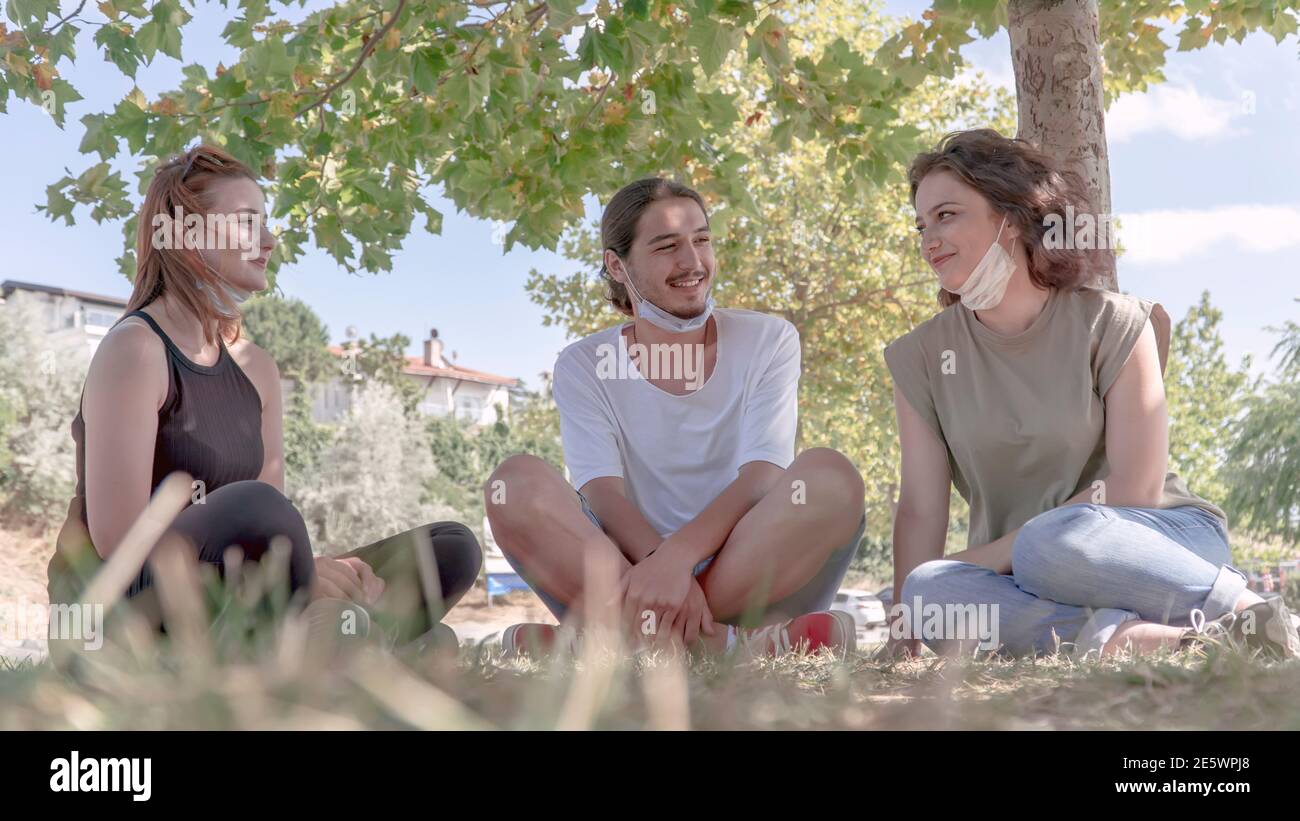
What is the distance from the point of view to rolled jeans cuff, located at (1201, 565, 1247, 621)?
140 inches

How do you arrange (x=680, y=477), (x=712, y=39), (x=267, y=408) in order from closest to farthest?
(x=267, y=408) → (x=680, y=477) → (x=712, y=39)

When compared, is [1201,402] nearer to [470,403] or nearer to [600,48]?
[600,48]

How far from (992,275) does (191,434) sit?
2825 mm

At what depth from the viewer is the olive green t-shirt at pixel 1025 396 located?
4.00 metres

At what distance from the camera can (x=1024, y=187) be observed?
4.18 m

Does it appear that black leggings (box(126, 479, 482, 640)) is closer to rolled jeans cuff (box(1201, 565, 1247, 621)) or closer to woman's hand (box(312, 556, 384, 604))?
woman's hand (box(312, 556, 384, 604))

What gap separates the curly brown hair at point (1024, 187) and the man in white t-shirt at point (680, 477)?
0.94m

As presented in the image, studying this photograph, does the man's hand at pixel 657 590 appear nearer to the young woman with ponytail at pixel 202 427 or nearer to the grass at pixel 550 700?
the young woman with ponytail at pixel 202 427

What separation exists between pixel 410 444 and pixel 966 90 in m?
23.3

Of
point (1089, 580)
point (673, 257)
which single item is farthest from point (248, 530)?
point (1089, 580)

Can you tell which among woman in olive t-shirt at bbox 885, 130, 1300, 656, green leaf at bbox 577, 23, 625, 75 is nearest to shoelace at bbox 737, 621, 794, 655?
woman in olive t-shirt at bbox 885, 130, 1300, 656

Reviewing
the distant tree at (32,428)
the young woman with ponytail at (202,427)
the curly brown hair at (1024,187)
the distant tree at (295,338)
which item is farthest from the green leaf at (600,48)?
the distant tree at (295,338)

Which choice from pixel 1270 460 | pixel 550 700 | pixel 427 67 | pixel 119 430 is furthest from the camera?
pixel 1270 460

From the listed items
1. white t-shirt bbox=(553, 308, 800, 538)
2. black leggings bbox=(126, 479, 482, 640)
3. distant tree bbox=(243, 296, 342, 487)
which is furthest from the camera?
distant tree bbox=(243, 296, 342, 487)
